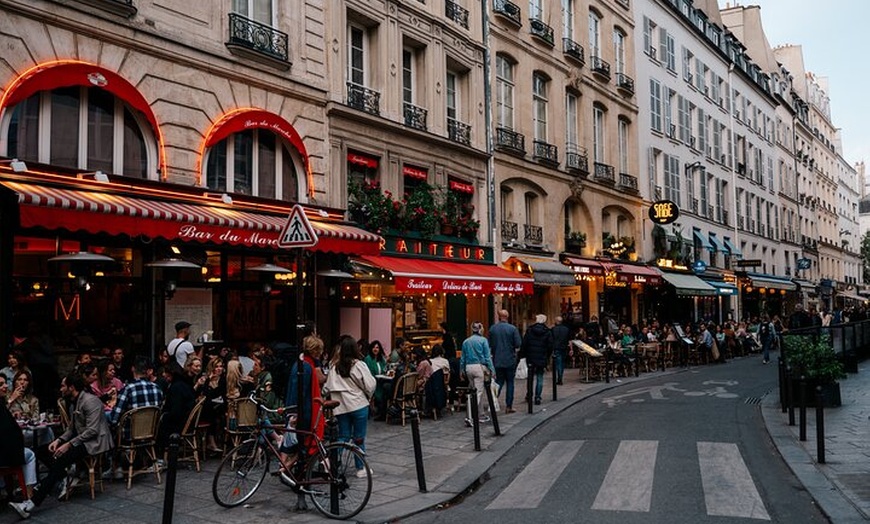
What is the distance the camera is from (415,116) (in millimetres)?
18188

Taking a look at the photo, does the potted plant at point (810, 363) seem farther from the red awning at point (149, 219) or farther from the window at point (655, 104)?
the window at point (655, 104)

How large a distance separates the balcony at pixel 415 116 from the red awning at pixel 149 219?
191 inches

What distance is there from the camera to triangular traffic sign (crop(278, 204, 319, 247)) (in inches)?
278

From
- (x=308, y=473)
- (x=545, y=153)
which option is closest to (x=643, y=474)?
(x=308, y=473)

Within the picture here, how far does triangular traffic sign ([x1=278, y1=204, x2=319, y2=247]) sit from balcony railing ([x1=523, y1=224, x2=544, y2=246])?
1553cm

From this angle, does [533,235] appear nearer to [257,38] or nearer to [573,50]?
[573,50]

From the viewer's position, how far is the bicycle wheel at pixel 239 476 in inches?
275

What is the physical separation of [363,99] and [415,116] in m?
1.96

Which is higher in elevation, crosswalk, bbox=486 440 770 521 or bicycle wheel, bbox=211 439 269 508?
bicycle wheel, bbox=211 439 269 508

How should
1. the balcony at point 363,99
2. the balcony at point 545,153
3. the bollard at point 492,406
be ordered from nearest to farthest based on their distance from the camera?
1. the bollard at point 492,406
2. the balcony at point 363,99
3. the balcony at point 545,153

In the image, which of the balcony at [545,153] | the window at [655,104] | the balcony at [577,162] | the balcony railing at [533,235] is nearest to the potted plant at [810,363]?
the balcony railing at [533,235]

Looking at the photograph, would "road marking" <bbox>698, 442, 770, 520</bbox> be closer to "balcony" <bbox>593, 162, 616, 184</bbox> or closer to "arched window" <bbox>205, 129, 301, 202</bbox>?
"arched window" <bbox>205, 129, 301, 202</bbox>

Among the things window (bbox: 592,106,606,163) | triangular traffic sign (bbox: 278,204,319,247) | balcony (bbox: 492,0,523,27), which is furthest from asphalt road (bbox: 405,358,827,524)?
window (bbox: 592,106,606,163)

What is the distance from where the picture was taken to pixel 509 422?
38.8ft
